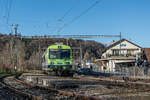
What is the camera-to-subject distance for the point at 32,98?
870 centimetres

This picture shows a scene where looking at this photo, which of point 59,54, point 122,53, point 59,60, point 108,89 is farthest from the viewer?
point 122,53

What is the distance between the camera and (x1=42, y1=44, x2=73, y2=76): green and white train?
23.9 meters

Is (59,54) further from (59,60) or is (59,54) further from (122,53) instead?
(122,53)

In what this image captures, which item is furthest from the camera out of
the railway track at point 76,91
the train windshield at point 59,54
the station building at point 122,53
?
the station building at point 122,53

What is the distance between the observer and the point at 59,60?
24078 mm

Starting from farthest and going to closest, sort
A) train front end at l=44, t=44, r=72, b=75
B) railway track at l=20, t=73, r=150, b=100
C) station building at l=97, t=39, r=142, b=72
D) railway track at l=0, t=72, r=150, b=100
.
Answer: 1. station building at l=97, t=39, r=142, b=72
2. train front end at l=44, t=44, r=72, b=75
3. railway track at l=20, t=73, r=150, b=100
4. railway track at l=0, t=72, r=150, b=100

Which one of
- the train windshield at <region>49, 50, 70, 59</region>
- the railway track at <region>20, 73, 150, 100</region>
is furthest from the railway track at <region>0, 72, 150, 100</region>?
the train windshield at <region>49, 50, 70, 59</region>

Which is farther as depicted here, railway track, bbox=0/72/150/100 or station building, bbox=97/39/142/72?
station building, bbox=97/39/142/72

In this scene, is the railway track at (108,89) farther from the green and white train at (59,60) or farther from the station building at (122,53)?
the station building at (122,53)

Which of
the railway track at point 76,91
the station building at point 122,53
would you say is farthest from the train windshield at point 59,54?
the station building at point 122,53

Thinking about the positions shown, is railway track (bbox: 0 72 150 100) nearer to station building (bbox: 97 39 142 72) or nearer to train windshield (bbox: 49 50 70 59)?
train windshield (bbox: 49 50 70 59)

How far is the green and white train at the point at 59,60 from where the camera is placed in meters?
23.9

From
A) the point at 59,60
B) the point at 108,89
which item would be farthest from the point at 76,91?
the point at 59,60

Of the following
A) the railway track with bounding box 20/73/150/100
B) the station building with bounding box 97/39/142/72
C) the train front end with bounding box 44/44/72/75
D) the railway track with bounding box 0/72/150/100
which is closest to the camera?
the railway track with bounding box 0/72/150/100
